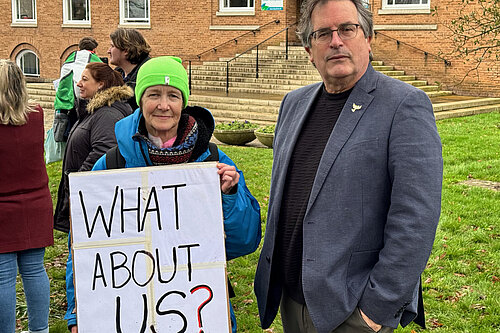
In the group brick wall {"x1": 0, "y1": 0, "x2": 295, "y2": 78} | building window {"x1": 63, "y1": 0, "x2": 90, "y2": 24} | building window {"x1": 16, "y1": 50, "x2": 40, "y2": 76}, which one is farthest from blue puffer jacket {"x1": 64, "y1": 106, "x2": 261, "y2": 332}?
building window {"x1": 16, "y1": 50, "x2": 40, "y2": 76}

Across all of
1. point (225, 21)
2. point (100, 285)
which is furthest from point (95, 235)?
point (225, 21)

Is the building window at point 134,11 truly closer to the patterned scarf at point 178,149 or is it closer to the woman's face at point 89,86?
the woman's face at point 89,86

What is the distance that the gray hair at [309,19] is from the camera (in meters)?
2.51

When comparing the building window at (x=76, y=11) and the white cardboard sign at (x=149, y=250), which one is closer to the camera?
the white cardboard sign at (x=149, y=250)

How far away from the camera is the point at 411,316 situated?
8.09 feet

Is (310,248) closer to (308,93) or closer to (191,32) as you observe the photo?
(308,93)

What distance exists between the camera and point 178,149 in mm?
2684

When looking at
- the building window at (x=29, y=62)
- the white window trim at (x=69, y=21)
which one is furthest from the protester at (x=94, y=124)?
the building window at (x=29, y=62)

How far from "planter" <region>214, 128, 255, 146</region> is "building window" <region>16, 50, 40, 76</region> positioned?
64.4 feet

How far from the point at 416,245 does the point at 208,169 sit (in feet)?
2.96

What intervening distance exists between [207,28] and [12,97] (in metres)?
21.2

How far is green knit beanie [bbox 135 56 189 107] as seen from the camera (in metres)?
2.67

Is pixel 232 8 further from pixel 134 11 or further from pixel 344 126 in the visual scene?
pixel 344 126

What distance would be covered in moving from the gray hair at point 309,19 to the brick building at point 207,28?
14128 millimetres
